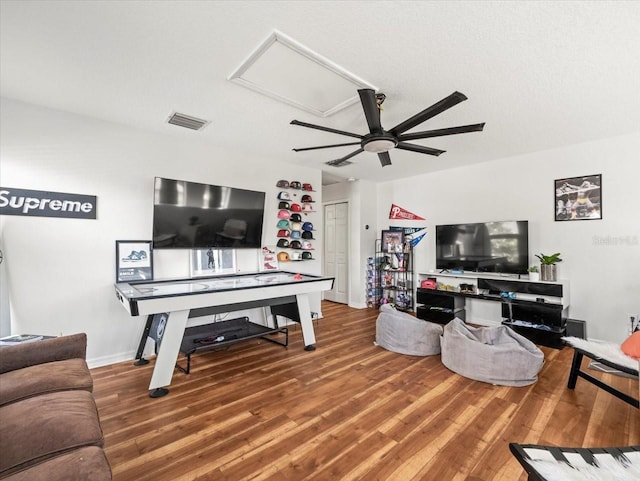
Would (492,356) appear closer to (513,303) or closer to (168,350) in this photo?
(513,303)

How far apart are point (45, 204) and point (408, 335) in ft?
13.3

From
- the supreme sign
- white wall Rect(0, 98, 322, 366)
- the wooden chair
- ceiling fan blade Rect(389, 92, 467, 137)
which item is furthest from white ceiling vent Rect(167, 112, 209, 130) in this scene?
the wooden chair

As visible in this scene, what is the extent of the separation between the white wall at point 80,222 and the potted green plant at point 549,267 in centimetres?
474

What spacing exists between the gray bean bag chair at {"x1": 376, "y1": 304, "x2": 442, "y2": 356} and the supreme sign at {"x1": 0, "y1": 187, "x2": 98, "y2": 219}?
11.6 ft

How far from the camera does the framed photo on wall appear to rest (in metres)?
3.79

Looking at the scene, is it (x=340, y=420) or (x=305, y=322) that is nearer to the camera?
(x=340, y=420)

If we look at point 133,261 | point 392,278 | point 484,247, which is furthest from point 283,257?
point 484,247

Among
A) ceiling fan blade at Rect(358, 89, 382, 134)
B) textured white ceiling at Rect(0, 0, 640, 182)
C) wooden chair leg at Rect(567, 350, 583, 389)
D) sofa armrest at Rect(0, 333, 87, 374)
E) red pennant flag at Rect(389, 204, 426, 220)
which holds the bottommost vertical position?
wooden chair leg at Rect(567, 350, 583, 389)

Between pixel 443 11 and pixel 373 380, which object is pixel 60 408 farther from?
pixel 443 11

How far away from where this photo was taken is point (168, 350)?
2.67 metres

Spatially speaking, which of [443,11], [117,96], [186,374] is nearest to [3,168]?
[117,96]

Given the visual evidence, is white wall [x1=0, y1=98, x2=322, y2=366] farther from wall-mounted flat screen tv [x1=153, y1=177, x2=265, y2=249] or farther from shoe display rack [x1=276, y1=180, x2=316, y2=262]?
shoe display rack [x1=276, y1=180, x2=316, y2=262]

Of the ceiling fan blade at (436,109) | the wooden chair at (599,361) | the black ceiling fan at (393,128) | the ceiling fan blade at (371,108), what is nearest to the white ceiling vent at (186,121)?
the black ceiling fan at (393,128)

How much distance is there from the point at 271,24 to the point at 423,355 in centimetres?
341
